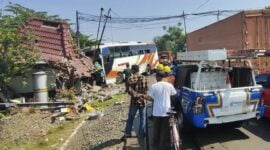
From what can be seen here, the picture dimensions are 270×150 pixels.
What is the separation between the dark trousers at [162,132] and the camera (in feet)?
23.0

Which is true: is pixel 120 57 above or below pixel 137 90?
above

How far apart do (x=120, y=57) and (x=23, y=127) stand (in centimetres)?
1923

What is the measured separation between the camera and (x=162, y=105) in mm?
6945

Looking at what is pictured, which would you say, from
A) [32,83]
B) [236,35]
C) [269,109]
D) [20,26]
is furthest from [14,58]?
[269,109]

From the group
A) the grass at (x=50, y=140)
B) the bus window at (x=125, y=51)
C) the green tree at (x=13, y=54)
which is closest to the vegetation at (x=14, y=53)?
the green tree at (x=13, y=54)

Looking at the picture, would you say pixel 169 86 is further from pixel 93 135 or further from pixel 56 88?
pixel 56 88

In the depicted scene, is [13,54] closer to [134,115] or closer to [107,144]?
[107,144]

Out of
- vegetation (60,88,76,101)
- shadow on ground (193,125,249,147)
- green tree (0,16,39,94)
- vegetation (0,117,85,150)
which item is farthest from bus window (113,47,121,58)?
shadow on ground (193,125,249,147)

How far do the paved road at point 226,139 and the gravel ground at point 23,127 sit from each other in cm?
454

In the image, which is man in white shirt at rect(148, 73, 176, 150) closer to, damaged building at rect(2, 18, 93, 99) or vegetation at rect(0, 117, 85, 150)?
vegetation at rect(0, 117, 85, 150)

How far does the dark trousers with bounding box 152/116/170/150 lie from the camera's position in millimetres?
7018

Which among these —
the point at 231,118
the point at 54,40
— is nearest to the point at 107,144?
the point at 231,118

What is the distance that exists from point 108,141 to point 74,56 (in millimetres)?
13011

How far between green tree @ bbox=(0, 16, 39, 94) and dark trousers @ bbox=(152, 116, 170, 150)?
34.3ft
